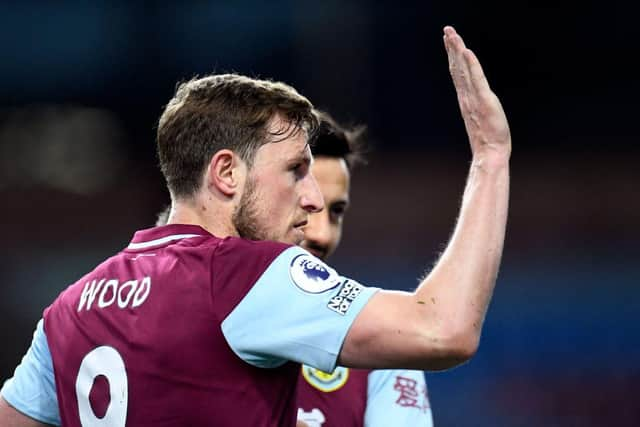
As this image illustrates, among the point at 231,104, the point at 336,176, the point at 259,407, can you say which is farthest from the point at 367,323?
the point at 336,176

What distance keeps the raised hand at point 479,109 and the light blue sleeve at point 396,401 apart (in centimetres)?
119

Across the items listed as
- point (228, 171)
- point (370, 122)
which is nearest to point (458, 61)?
point (228, 171)

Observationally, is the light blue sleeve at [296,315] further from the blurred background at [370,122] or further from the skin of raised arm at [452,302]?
the blurred background at [370,122]

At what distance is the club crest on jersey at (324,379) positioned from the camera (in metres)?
3.12

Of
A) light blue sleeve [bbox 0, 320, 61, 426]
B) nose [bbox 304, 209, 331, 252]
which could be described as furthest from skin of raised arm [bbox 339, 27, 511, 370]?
nose [bbox 304, 209, 331, 252]

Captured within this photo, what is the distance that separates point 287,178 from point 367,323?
1.68 ft

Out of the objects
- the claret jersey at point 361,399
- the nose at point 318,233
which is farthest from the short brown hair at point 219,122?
the nose at point 318,233

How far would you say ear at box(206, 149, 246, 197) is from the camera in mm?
2402

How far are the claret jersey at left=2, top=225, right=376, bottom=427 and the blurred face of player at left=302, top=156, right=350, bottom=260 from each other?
1.15 meters

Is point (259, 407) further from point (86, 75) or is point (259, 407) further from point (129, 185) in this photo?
point (86, 75)

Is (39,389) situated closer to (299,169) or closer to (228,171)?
(228,171)

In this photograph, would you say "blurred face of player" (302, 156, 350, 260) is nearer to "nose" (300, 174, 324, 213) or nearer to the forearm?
"nose" (300, 174, 324, 213)

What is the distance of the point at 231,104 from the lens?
2467 millimetres

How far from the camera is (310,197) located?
8.04 feet
